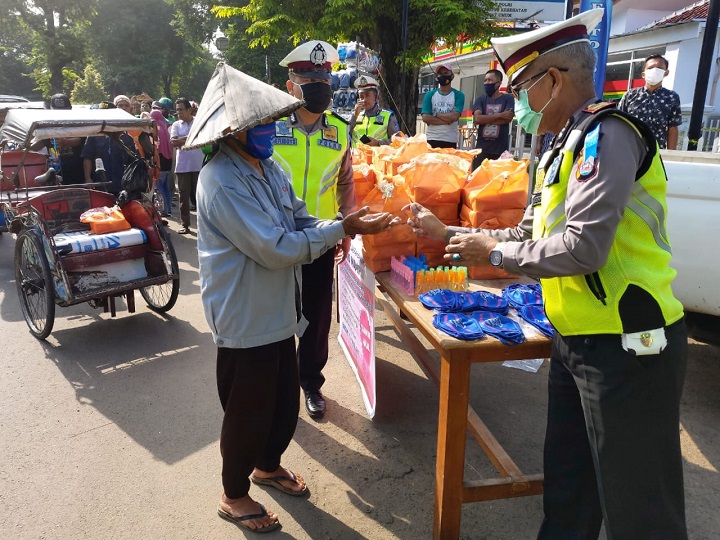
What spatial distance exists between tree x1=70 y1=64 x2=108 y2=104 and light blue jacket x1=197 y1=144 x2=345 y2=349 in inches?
1625

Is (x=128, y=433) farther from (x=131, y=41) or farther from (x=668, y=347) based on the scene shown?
(x=131, y=41)

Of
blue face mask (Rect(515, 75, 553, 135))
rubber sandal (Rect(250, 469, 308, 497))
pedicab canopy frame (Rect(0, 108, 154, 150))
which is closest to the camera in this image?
blue face mask (Rect(515, 75, 553, 135))

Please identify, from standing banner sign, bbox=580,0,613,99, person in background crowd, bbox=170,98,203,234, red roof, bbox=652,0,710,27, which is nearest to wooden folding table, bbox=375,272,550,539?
standing banner sign, bbox=580,0,613,99

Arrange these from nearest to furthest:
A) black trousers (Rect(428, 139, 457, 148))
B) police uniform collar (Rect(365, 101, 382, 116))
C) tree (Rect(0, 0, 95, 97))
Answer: police uniform collar (Rect(365, 101, 382, 116)) → black trousers (Rect(428, 139, 457, 148)) → tree (Rect(0, 0, 95, 97))

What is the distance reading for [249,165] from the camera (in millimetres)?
2127

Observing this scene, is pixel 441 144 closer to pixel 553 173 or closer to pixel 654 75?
pixel 654 75

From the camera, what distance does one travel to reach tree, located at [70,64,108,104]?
38094 millimetres

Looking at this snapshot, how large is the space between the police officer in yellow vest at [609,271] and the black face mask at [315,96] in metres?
1.35

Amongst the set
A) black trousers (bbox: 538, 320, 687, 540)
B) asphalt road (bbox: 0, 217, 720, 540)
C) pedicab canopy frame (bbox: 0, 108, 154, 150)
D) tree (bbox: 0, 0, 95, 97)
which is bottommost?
asphalt road (bbox: 0, 217, 720, 540)

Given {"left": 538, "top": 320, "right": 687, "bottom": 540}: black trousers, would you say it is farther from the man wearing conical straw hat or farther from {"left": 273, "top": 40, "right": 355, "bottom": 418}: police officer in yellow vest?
{"left": 273, "top": 40, "right": 355, "bottom": 418}: police officer in yellow vest

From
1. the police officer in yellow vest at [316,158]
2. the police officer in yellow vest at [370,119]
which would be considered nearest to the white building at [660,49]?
the police officer in yellow vest at [370,119]

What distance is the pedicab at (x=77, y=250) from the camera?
434cm

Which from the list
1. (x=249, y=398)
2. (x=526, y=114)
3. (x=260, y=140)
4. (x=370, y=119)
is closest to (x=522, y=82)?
(x=526, y=114)

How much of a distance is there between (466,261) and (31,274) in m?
4.28
